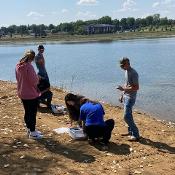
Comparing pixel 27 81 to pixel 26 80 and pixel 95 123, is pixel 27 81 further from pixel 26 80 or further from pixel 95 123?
pixel 95 123

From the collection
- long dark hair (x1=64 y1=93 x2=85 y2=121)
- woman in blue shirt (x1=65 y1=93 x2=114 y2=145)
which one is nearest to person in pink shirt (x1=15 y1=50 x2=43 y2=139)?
woman in blue shirt (x1=65 y1=93 x2=114 y2=145)

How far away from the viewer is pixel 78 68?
1529 inches

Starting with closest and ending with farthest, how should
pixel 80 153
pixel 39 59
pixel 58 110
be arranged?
1. pixel 80 153
2. pixel 39 59
3. pixel 58 110

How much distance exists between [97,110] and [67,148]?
1.10m

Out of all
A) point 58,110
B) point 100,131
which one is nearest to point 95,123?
point 100,131

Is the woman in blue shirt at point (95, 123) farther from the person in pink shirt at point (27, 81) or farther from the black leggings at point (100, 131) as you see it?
the person in pink shirt at point (27, 81)

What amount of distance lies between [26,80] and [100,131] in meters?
2.07

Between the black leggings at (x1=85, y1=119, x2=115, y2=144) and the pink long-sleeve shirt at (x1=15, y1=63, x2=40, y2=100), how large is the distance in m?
1.51

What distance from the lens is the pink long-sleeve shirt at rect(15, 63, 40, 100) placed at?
1042cm

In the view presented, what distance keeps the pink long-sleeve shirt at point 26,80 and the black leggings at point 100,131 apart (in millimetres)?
1507

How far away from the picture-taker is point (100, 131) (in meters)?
10.4

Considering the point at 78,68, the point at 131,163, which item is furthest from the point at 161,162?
the point at 78,68

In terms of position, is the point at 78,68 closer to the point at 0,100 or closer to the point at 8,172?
the point at 0,100

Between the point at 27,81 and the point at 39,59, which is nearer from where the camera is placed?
the point at 27,81
